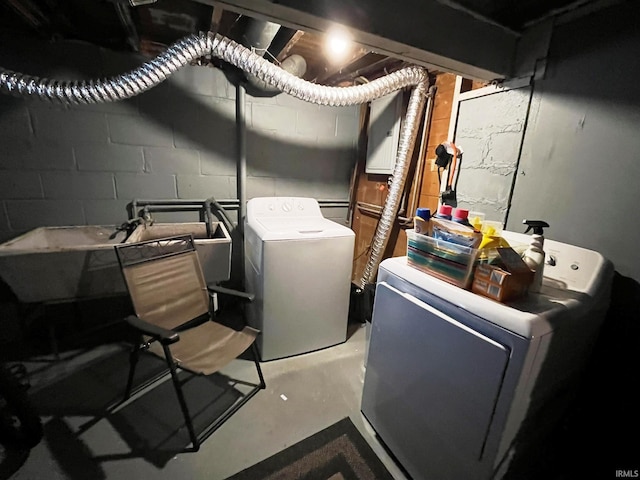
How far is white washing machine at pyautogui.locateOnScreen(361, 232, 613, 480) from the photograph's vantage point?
2.84 ft

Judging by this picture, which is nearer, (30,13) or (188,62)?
(30,13)

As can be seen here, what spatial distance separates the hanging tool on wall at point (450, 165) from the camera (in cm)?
172

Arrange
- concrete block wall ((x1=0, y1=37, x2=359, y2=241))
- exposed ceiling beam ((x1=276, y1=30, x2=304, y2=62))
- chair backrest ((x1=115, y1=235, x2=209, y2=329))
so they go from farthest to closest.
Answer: concrete block wall ((x1=0, y1=37, x2=359, y2=241)), exposed ceiling beam ((x1=276, y1=30, x2=304, y2=62)), chair backrest ((x1=115, y1=235, x2=209, y2=329))

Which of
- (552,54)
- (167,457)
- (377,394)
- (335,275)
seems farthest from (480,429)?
(552,54)

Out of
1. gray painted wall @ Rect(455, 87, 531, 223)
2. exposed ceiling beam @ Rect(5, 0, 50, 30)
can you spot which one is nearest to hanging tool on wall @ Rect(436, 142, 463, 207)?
gray painted wall @ Rect(455, 87, 531, 223)

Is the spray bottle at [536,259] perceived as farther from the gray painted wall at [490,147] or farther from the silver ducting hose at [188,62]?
the silver ducting hose at [188,62]

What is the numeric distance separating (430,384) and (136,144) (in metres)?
2.54

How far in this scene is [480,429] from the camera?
93 centimetres

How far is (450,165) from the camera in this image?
70.0 inches

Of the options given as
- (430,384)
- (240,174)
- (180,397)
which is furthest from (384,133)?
(180,397)

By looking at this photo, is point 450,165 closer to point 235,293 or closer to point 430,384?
point 430,384

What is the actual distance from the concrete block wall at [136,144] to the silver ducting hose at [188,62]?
351mm

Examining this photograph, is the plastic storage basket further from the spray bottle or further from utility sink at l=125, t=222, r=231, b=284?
utility sink at l=125, t=222, r=231, b=284

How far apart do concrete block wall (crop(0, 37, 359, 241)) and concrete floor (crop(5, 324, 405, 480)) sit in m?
1.13
